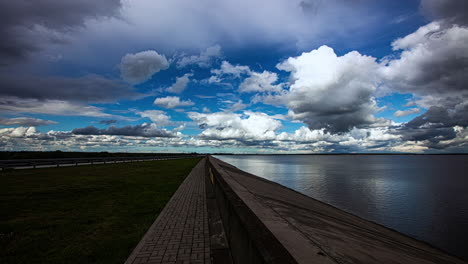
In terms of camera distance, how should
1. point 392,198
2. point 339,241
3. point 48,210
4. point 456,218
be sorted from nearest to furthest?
1. point 339,241
2. point 48,210
3. point 456,218
4. point 392,198

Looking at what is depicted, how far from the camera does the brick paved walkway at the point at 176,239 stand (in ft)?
16.4

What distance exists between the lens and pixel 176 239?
6125 mm

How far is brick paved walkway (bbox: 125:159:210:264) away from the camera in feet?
16.4

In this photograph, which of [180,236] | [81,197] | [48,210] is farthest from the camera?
[81,197]

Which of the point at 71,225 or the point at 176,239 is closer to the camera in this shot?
the point at 176,239

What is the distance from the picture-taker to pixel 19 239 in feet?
19.5

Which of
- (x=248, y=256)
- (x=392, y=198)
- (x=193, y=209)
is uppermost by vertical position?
(x=248, y=256)

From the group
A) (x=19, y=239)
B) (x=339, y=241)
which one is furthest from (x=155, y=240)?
(x=339, y=241)

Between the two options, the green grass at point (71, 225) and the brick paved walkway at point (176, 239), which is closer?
the brick paved walkway at point (176, 239)

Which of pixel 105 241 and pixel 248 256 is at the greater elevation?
pixel 248 256

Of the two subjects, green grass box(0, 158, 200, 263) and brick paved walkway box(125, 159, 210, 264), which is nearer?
brick paved walkway box(125, 159, 210, 264)

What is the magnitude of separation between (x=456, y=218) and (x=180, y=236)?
17.3 meters

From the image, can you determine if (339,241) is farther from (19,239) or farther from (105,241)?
(19,239)

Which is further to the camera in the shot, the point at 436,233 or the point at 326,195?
the point at 326,195
